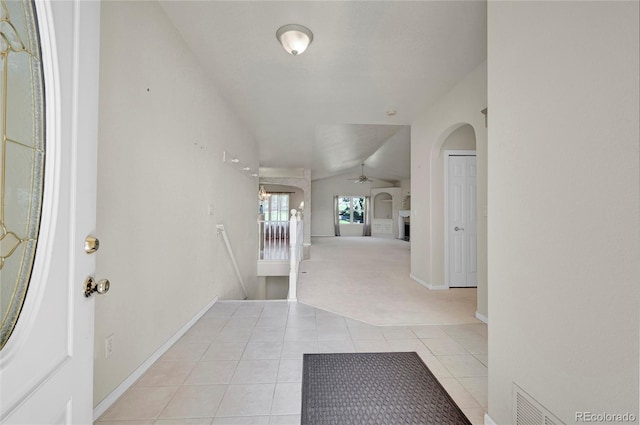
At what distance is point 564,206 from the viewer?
3.18 ft

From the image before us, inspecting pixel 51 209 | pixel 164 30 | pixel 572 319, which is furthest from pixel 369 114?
pixel 51 209

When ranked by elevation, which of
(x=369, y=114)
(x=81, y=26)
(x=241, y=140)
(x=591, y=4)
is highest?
(x=369, y=114)

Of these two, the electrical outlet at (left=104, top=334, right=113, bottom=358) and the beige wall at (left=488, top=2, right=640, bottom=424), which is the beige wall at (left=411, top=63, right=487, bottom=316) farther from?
the electrical outlet at (left=104, top=334, right=113, bottom=358)

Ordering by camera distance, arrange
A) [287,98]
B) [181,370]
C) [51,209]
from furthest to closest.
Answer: [287,98]
[181,370]
[51,209]

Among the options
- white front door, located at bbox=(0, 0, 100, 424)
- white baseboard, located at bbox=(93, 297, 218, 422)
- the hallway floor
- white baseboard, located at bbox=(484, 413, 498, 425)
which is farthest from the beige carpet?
white front door, located at bbox=(0, 0, 100, 424)

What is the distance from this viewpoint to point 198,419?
1.41 m

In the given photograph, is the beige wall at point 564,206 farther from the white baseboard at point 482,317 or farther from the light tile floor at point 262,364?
the white baseboard at point 482,317

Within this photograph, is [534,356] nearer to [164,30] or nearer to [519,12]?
[519,12]

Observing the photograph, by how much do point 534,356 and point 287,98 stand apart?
355 cm

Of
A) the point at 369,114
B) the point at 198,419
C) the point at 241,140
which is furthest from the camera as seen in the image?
the point at 241,140

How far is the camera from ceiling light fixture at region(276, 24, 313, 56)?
211 cm

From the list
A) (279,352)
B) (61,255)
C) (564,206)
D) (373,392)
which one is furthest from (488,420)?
(61,255)

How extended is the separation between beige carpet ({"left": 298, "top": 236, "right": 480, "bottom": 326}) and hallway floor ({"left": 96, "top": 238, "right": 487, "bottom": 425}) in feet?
0.04

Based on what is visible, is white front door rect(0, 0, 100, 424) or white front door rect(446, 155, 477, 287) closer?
white front door rect(0, 0, 100, 424)
